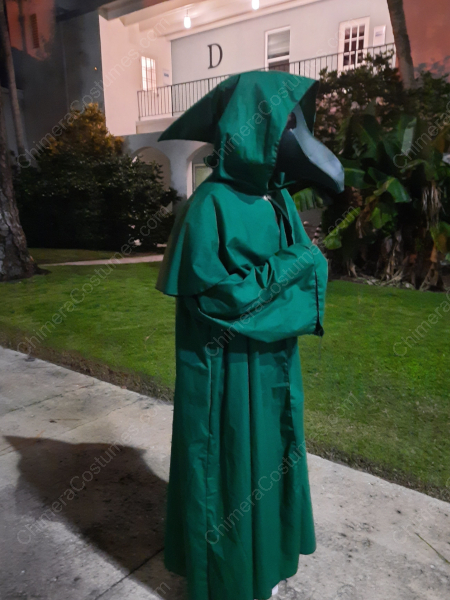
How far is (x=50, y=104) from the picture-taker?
1185 cm

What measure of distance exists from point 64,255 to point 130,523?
1069 cm

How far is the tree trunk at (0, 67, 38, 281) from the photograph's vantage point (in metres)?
7.88

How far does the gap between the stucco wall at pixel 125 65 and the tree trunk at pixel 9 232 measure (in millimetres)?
3613

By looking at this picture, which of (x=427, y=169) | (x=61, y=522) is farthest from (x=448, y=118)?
(x=61, y=522)

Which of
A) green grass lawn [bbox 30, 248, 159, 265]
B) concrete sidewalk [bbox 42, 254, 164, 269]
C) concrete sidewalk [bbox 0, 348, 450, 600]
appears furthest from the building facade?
concrete sidewalk [bbox 0, 348, 450, 600]

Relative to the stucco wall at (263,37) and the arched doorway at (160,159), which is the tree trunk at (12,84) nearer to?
the arched doorway at (160,159)

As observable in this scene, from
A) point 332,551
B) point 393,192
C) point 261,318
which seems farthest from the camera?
point 393,192

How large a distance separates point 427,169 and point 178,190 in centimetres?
760

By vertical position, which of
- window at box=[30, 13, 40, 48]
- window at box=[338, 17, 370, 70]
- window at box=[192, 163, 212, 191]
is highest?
window at box=[30, 13, 40, 48]

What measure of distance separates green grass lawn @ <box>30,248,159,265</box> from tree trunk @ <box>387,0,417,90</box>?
24.9ft

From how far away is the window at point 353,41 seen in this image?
801 cm

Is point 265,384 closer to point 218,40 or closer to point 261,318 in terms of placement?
point 261,318

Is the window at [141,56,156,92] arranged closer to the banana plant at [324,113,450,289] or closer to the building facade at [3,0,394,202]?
the building facade at [3,0,394,202]

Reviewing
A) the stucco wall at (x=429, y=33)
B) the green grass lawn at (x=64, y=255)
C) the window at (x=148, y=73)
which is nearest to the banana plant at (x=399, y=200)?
the stucco wall at (x=429, y=33)
